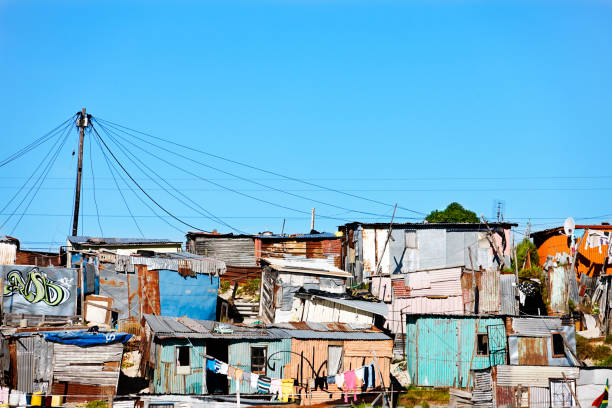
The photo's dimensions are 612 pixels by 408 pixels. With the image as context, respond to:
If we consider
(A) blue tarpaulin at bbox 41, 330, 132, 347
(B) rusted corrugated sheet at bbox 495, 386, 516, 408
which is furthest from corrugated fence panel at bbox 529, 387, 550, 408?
(A) blue tarpaulin at bbox 41, 330, 132, 347

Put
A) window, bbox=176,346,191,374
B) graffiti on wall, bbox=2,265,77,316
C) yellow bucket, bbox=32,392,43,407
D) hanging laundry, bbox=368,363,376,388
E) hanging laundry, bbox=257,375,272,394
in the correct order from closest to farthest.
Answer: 1. yellow bucket, bbox=32,392,43,407
2. hanging laundry, bbox=257,375,272,394
3. window, bbox=176,346,191,374
4. hanging laundry, bbox=368,363,376,388
5. graffiti on wall, bbox=2,265,77,316

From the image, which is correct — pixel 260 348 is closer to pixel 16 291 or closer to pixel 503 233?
pixel 16 291

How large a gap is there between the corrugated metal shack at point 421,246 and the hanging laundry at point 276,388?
54.5 ft

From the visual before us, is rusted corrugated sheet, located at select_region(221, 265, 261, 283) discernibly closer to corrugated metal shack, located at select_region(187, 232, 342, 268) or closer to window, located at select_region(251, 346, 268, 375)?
corrugated metal shack, located at select_region(187, 232, 342, 268)

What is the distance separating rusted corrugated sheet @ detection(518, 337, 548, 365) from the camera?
30859 millimetres

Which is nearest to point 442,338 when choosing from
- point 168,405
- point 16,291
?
point 168,405

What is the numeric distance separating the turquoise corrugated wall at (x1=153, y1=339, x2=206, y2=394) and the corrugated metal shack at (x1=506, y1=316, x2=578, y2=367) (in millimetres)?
13979

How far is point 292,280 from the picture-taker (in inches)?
1389

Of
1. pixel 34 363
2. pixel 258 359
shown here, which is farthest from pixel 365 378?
pixel 34 363

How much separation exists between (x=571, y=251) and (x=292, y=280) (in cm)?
1849

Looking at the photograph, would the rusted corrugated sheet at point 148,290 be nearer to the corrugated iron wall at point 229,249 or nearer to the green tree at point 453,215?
the corrugated iron wall at point 229,249

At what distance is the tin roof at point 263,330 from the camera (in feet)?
90.0

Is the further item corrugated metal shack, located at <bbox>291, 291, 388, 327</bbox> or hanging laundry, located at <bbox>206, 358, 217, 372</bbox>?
corrugated metal shack, located at <bbox>291, 291, 388, 327</bbox>

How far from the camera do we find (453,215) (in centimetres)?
5825
